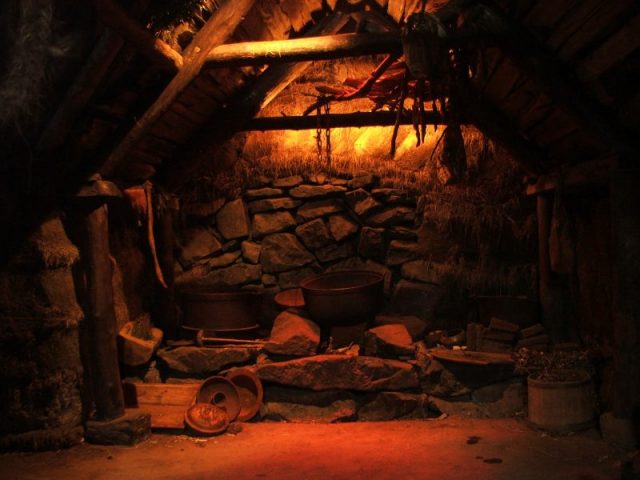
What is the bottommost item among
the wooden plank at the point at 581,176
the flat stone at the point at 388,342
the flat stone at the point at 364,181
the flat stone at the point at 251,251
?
the flat stone at the point at 388,342

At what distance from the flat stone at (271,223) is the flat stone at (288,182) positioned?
1.14 feet

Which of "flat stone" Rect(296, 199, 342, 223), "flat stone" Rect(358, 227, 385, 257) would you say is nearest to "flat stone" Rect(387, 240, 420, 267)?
"flat stone" Rect(358, 227, 385, 257)

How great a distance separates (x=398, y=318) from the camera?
6613 mm

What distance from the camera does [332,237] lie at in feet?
23.7

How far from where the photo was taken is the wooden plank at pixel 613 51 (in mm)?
3570

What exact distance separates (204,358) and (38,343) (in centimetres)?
176

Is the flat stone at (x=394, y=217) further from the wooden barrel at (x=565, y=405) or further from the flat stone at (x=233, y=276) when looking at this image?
the wooden barrel at (x=565, y=405)

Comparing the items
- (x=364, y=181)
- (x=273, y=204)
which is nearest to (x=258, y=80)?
(x=273, y=204)

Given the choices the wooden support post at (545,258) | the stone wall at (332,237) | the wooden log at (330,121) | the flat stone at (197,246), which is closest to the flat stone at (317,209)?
the stone wall at (332,237)

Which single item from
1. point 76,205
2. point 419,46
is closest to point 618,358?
point 419,46

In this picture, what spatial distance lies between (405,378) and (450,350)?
664mm

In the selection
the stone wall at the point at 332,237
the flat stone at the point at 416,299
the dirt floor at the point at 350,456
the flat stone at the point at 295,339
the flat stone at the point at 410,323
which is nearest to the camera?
the dirt floor at the point at 350,456

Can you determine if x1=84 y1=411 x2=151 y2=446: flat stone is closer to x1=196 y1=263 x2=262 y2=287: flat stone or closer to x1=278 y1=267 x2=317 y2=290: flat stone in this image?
x1=196 y1=263 x2=262 y2=287: flat stone

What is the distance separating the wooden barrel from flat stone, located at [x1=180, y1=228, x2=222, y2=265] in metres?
4.17
